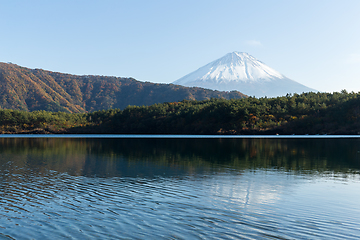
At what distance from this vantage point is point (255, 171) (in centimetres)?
2394

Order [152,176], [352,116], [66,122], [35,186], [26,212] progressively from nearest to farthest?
1. [26,212]
2. [35,186]
3. [152,176]
4. [352,116]
5. [66,122]

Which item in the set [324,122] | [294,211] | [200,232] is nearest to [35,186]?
[200,232]

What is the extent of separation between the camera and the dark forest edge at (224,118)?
105m

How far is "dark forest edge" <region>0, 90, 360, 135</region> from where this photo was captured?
10481 centimetres

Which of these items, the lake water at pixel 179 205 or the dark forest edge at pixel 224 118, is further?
the dark forest edge at pixel 224 118

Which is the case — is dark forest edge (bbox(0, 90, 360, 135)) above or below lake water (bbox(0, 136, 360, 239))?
above

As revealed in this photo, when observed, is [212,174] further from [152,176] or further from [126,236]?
[126,236]

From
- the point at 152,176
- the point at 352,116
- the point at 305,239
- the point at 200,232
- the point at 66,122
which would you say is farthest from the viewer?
the point at 66,122

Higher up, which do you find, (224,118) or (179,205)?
(224,118)

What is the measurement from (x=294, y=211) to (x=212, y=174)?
397 inches

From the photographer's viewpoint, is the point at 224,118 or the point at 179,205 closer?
the point at 179,205

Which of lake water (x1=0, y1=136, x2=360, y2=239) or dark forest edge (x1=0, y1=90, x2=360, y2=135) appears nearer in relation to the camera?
lake water (x1=0, y1=136, x2=360, y2=239)

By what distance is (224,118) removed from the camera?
4651 inches

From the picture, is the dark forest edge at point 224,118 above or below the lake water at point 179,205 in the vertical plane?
above
